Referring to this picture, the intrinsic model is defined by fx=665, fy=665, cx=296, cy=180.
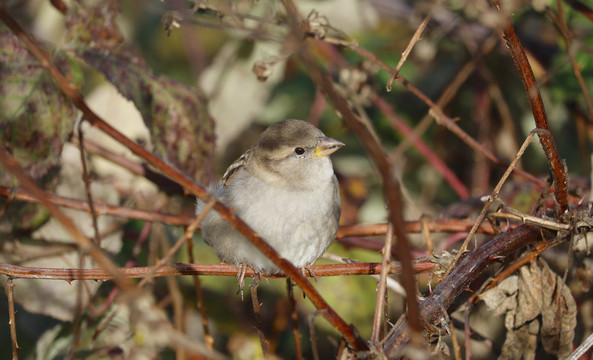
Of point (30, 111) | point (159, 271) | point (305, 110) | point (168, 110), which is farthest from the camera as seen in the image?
point (305, 110)

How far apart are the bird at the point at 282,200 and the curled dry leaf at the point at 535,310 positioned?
0.70 meters

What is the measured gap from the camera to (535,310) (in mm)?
2154

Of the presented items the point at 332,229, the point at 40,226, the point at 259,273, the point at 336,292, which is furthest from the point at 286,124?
the point at 40,226

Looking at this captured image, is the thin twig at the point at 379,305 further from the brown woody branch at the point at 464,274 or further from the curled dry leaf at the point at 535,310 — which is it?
the curled dry leaf at the point at 535,310

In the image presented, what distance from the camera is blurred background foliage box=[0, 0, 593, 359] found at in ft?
9.02

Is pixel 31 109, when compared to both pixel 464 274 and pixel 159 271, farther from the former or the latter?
pixel 464 274

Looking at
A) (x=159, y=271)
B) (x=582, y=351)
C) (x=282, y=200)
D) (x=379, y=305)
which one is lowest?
(x=582, y=351)

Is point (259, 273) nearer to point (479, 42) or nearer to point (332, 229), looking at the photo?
point (332, 229)

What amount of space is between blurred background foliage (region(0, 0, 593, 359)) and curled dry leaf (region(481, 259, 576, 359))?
1.98ft

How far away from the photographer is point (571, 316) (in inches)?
85.0

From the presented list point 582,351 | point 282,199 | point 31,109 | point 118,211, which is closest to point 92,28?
point 31,109

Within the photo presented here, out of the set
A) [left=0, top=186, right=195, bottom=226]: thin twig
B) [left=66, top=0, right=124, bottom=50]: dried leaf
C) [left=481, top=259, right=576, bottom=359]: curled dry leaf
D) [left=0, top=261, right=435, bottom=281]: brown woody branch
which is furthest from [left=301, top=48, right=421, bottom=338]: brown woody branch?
[left=66, top=0, right=124, bottom=50]: dried leaf

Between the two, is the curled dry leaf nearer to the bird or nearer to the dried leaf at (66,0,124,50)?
the bird

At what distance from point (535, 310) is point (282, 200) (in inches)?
38.8
